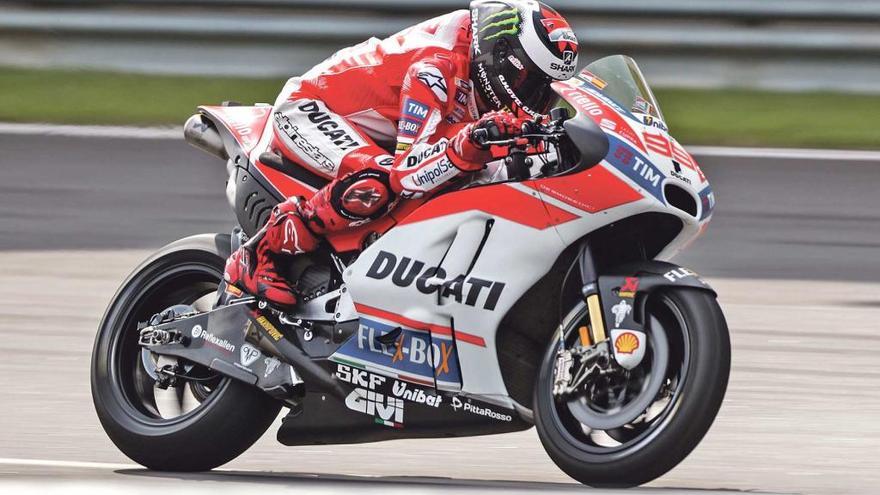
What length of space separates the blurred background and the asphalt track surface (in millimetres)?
18

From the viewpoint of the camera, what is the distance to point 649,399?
4652 mm

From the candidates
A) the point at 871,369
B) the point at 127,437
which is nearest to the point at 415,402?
the point at 127,437

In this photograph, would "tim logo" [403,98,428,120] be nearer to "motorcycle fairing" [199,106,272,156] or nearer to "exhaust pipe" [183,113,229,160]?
"motorcycle fairing" [199,106,272,156]

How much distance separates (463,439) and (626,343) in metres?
1.56

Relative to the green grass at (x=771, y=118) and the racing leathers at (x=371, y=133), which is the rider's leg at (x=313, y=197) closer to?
the racing leathers at (x=371, y=133)

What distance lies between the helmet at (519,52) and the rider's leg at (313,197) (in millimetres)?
426

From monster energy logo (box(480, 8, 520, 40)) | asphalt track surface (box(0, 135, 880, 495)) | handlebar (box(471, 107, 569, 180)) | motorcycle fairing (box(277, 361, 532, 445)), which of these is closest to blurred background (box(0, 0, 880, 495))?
asphalt track surface (box(0, 135, 880, 495))

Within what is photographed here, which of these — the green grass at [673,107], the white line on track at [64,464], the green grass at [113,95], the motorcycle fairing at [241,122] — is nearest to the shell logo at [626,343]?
the motorcycle fairing at [241,122]

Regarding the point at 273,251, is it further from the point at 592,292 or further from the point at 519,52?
the point at 592,292

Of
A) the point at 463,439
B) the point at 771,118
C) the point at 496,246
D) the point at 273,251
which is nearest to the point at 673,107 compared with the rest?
the point at 771,118

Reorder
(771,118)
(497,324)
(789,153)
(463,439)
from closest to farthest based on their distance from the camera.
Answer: (497,324) < (463,439) < (789,153) < (771,118)

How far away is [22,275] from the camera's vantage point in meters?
9.50

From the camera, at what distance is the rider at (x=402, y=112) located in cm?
509

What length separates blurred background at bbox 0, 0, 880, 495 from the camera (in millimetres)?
5840
